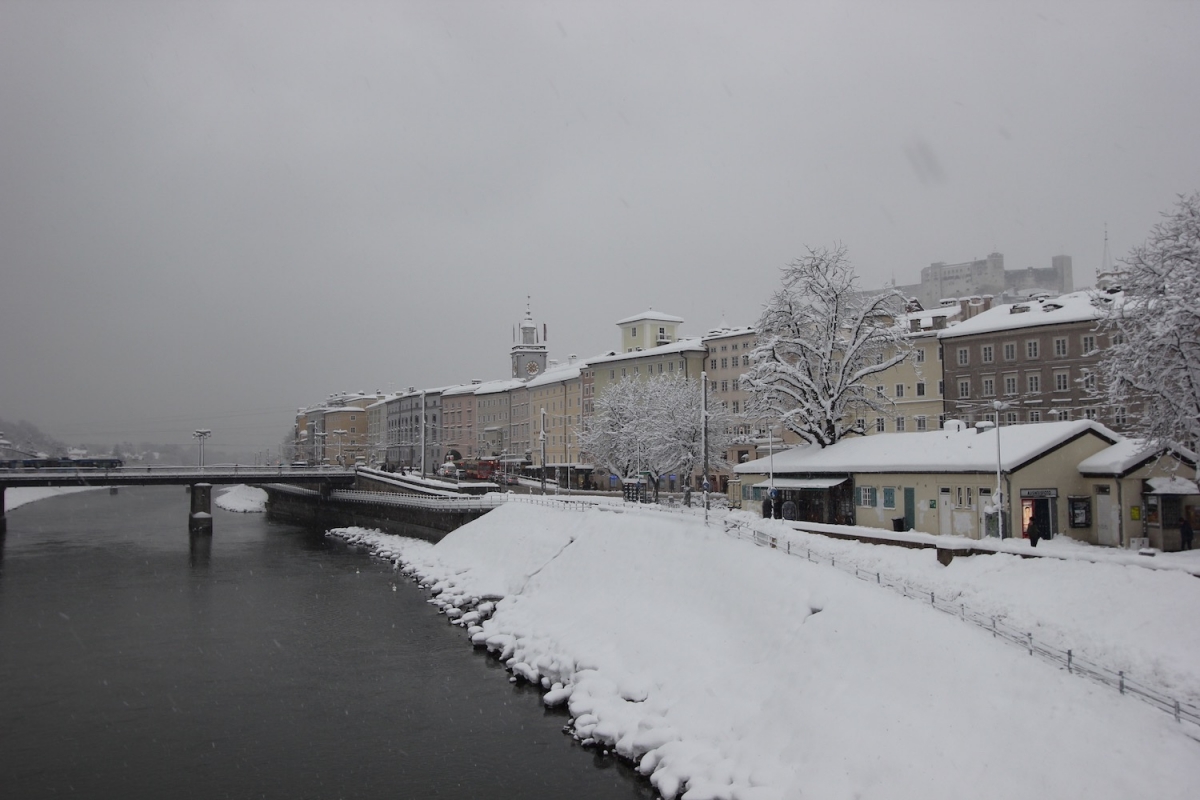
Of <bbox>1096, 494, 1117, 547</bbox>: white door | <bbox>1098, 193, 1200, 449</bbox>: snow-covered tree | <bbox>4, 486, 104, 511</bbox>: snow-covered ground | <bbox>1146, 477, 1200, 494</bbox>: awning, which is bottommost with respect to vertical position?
<bbox>4, 486, 104, 511</bbox>: snow-covered ground

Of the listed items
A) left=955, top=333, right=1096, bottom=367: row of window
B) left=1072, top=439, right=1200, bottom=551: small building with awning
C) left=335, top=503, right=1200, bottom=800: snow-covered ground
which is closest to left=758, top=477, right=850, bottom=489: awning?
left=335, top=503, right=1200, bottom=800: snow-covered ground

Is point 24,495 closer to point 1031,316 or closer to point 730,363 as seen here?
point 730,363

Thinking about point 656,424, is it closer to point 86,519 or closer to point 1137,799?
point 1137,799

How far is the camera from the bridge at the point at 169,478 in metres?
75.0

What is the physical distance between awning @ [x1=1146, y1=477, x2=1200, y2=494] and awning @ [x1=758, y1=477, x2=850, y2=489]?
12.5 m

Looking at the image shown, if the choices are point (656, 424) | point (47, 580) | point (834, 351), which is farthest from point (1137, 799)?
point (47, 580)

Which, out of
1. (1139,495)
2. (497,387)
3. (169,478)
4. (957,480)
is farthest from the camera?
(497,387)

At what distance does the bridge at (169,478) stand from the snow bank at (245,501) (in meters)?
41.6

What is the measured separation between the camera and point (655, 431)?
63312mm

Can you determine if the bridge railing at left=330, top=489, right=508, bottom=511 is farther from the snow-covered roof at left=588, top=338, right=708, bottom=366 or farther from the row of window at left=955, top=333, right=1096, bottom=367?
the row of window at left=955, top=333, right=1096, bottom=367

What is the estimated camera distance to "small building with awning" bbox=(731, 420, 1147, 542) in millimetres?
33500

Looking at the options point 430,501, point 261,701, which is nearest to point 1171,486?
point 261,701

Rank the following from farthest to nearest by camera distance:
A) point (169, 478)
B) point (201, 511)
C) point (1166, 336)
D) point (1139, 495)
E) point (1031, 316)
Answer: point (201, 511) < point (169, 478) < point (1031, 316) < point (1139, 495) < point (1166, 336)

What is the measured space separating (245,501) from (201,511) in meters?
59.2
